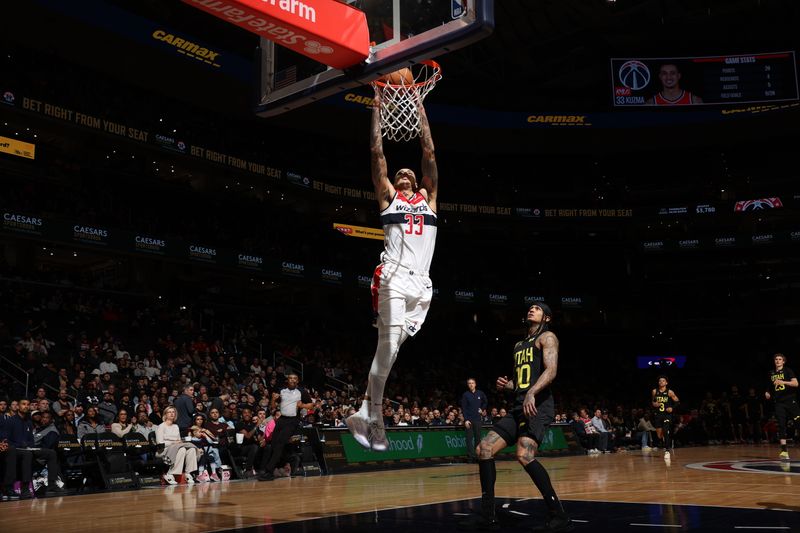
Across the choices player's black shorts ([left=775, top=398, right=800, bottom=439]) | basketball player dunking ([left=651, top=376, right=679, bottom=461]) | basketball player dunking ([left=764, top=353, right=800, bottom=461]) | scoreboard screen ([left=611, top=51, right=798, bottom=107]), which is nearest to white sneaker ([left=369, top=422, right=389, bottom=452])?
basketball player dunking ([left=764, top=353, right=800, bottom=461])

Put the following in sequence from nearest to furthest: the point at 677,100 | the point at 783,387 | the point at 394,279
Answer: the point at 394,279 → the point at 783,387 → the point at 677,100

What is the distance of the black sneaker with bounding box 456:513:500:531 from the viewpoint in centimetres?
687

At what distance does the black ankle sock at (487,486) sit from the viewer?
709 cm

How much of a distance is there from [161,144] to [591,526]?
23.9m

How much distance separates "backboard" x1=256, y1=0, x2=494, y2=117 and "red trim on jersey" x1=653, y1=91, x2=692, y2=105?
2654 centimetres

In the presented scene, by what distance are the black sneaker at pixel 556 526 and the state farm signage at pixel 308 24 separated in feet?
14.2

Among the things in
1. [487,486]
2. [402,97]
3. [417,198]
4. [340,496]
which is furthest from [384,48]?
[340,496]

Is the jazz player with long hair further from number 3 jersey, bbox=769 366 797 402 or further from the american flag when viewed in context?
number 3 jersey, bbox=769 366 797 402

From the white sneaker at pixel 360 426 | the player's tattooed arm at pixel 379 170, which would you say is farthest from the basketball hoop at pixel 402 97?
the white sneaker at pixel 360 426

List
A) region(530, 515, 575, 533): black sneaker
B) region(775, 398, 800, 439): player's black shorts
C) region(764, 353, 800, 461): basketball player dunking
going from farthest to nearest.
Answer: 1. region(775, 398, 800, 439): player's black shorts
2. region(764, 353, 800, 461): basketball player dunking
3. region(530, 515, 575, 533): black sneaker

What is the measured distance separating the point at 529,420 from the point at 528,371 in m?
0.47

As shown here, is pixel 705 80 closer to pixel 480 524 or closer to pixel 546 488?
pixel 546 488

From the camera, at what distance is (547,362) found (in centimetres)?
727

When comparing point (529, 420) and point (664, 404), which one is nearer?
point (529, 420)
